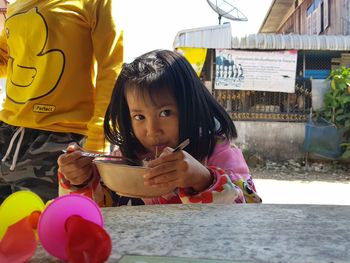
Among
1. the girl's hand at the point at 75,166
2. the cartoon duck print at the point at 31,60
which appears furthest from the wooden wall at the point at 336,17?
the girl's hand at the point at 75,166

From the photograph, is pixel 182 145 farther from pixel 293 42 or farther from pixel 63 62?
pixel 293 42

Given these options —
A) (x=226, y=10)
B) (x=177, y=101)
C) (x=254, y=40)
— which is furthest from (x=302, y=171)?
(x=177, y=101)

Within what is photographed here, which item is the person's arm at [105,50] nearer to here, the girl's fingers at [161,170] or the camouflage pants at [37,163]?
the camouflage pants at [37,163]

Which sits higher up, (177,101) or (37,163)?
(177,101)

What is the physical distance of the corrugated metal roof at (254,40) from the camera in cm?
829

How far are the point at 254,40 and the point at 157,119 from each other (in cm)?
743

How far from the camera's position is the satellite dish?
958 centimetres

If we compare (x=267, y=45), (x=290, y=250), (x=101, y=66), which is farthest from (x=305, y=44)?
(x=290, y=250)

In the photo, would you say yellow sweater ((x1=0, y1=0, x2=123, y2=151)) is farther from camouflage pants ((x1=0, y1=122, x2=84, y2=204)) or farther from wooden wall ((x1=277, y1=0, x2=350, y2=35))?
wooden wall ((x1=277, y1=0, x2=350, y2=35))

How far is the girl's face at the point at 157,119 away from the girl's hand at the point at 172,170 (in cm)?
29

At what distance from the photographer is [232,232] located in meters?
0.76

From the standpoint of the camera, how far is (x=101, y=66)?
5.60 ft

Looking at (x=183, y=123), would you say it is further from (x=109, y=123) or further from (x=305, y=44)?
(x=305, y=44)

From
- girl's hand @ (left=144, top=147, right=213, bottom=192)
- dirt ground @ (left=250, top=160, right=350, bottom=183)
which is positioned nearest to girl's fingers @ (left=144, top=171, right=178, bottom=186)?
girl's hand @ (left=144, top=147, right=213, bottom=192)
